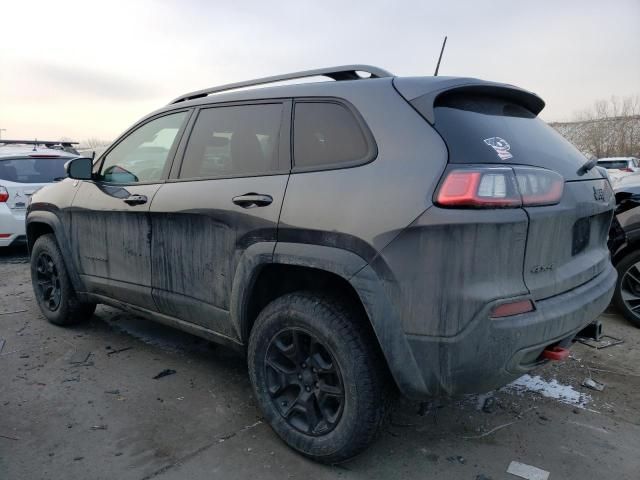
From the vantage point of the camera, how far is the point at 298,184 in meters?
2.45

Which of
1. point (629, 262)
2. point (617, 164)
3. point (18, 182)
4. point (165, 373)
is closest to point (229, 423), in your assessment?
point (165, 373)

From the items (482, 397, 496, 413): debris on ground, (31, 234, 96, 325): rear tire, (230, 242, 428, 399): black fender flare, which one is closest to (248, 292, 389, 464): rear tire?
(230, 242, 428, 399): black fender flare

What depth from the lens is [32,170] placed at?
7133mm

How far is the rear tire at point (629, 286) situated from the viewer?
4.24 metres

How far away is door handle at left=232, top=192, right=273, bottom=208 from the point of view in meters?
2.55

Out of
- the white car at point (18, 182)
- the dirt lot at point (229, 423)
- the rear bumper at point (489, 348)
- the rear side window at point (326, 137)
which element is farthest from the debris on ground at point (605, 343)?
the white car at point (18, 182)

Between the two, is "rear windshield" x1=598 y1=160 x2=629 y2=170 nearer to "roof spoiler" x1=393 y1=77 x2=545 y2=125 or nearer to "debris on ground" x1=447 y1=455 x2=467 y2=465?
"roof spoiler" x1=393 y1=77 x2=545 y2=125

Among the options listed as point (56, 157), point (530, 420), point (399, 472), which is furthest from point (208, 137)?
point (56, 157)

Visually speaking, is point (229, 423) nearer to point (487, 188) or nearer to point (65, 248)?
point (487, 188)

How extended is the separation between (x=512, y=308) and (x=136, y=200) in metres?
2.44

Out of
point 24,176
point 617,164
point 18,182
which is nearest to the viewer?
point 18,182

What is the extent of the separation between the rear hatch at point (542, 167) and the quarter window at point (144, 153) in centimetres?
191

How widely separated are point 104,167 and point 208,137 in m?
1.20

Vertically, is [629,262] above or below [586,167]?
below
